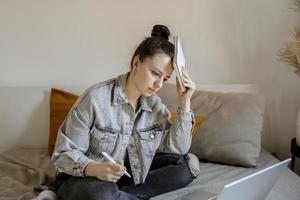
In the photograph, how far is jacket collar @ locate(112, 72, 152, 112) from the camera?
1322 millimetres

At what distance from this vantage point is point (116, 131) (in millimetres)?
1330

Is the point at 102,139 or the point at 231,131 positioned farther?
the point at 231,131

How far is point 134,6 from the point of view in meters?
1.97

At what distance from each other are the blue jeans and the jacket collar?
0.66 ft

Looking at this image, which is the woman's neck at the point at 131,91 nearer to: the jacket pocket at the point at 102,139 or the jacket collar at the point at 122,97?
the jacket collar at the point at 122,97

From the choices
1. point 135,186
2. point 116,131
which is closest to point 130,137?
point 116,131

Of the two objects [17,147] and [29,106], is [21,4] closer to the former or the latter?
[29,106]

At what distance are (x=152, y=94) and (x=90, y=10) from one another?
32.5 inches

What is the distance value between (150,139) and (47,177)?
47 cm

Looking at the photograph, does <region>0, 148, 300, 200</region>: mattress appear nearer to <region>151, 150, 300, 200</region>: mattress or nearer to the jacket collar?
<region>151, 150, 300, 200</region>: mattress

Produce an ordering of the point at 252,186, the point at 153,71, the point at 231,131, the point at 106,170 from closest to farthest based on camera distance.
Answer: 1. the point at 252,186
2. the point at 106,170
3. the point at 153,71
4. the point at 231,131

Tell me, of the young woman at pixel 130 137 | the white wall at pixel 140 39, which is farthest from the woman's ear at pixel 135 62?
the white wall at pixel 140 39

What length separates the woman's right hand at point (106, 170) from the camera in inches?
44.6

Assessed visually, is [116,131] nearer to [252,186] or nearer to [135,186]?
[135,186]
